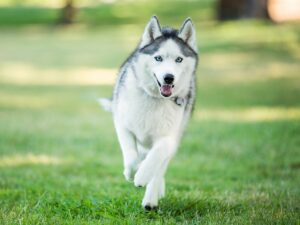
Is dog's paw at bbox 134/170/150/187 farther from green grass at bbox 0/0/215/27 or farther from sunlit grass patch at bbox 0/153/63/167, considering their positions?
green grass at bbox 0/0/215/27

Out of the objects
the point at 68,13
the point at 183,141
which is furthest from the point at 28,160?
the point at 68,13

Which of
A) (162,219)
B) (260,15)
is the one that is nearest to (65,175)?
(162,219)

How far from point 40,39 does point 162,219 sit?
94.7ft

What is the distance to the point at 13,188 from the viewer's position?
7785mm

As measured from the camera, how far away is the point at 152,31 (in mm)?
6012

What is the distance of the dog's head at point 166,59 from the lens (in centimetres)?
572

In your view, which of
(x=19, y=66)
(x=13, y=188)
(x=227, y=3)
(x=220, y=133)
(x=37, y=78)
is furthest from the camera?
(x=227, y=3)

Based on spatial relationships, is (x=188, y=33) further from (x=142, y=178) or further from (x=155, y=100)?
(x=142, y=178)

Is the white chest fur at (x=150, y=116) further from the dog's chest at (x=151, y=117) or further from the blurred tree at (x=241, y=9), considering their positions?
the blurred tree at (x=241, y=9)

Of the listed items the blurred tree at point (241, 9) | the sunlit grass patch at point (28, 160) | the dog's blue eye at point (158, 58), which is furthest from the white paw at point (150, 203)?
the blurred tree at point (241, 9)

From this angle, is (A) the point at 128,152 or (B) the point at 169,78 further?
(A) the point at 128,152

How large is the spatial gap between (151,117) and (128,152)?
1.28 feet

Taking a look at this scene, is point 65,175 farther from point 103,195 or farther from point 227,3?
point 227,3

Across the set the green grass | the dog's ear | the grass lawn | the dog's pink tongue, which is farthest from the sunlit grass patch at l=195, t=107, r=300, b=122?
the green grass
